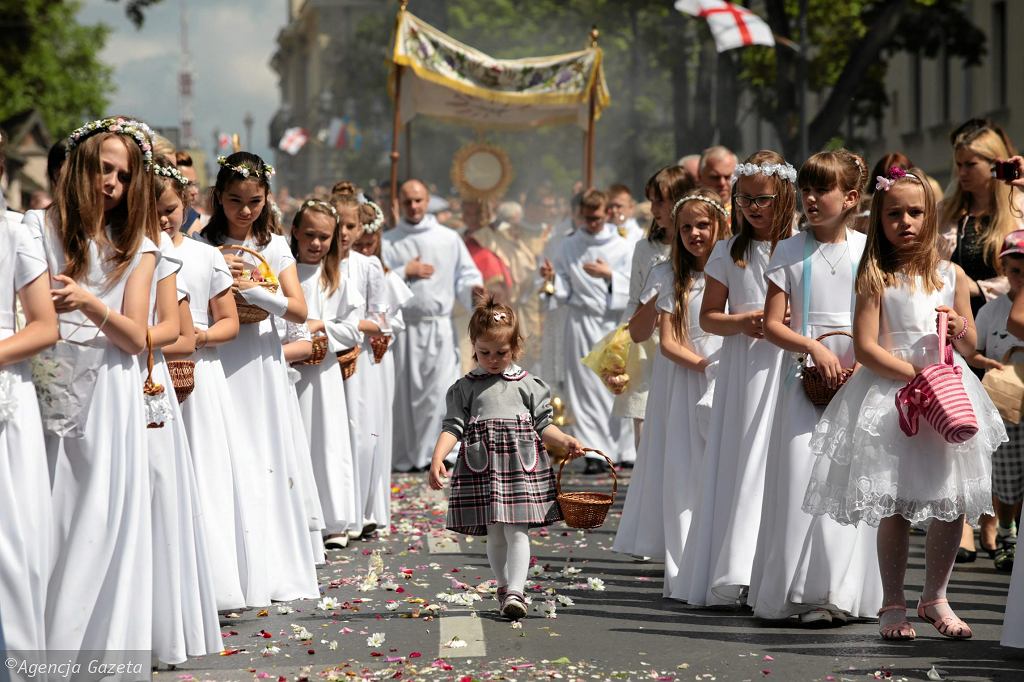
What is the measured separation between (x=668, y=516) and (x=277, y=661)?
2530mm

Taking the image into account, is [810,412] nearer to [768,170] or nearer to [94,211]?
[768,170]

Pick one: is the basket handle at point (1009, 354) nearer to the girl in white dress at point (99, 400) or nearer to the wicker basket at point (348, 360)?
the wicker basket at point (348, 360)

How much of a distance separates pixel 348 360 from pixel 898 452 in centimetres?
425

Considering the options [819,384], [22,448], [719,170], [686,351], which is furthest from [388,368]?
[22,448]

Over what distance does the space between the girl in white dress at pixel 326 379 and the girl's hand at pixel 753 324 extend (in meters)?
2.92

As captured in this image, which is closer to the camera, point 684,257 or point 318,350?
point 684,257

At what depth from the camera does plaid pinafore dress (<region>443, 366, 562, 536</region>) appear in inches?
289

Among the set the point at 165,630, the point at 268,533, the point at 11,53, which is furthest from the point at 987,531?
the point at 11,53

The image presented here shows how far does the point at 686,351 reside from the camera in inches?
337

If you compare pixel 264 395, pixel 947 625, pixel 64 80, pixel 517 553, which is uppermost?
pixel 64 80

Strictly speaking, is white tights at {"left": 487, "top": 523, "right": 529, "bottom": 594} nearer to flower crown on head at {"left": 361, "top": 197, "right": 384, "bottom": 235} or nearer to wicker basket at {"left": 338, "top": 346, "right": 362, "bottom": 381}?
wicker basket at {"left": 338, "top": 346, "right": 362, "bottom": 381}

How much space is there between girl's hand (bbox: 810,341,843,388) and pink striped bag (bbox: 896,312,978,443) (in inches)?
19.9

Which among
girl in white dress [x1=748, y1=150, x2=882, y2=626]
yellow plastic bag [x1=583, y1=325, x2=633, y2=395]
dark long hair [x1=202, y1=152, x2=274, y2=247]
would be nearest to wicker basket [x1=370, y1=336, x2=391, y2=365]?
yellow plastic bag [x1=583, y1=325, x2=633, y2=395]

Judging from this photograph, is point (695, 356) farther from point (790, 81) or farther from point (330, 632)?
point (790, 81)
